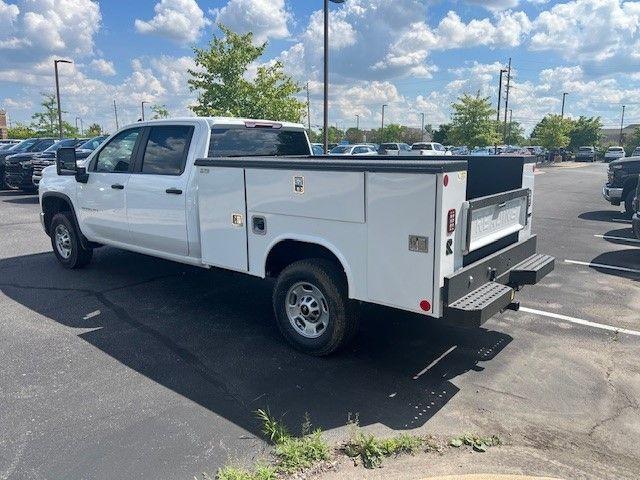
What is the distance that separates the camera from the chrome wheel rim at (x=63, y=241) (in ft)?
25.0

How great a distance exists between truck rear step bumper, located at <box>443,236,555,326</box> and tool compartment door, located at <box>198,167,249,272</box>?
6.84 feet

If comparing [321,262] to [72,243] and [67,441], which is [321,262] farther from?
[72,243]

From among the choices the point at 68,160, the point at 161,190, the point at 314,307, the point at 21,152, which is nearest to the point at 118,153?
the point at 68,160

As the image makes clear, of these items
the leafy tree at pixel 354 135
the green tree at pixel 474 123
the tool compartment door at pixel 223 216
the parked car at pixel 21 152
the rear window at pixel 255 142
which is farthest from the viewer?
the leafy tree at pixel 354 135

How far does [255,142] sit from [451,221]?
314 cm

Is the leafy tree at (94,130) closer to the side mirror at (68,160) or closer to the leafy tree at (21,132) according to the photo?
the leafy tree at (21,132)

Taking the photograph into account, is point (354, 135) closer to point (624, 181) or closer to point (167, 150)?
point (624, 181)

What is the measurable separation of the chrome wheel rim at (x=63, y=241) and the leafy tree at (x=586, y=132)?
76.0 metres

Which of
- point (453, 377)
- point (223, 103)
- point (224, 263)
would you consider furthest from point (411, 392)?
point (223, 103)

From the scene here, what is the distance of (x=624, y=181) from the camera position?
13094 millimetres

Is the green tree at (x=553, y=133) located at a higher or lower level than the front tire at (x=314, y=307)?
higher

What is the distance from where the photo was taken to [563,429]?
3.58 m

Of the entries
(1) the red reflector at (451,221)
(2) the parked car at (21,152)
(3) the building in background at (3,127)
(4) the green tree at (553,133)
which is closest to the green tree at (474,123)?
(4) the green tree at (553,133)

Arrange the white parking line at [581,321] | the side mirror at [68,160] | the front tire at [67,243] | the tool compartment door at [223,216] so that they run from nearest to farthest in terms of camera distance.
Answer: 1. the tool compartment door at [223,216]
2. the white parking line at [581,321]
3. the side mirror at [68,160]
4. the front tire at [67,243]
